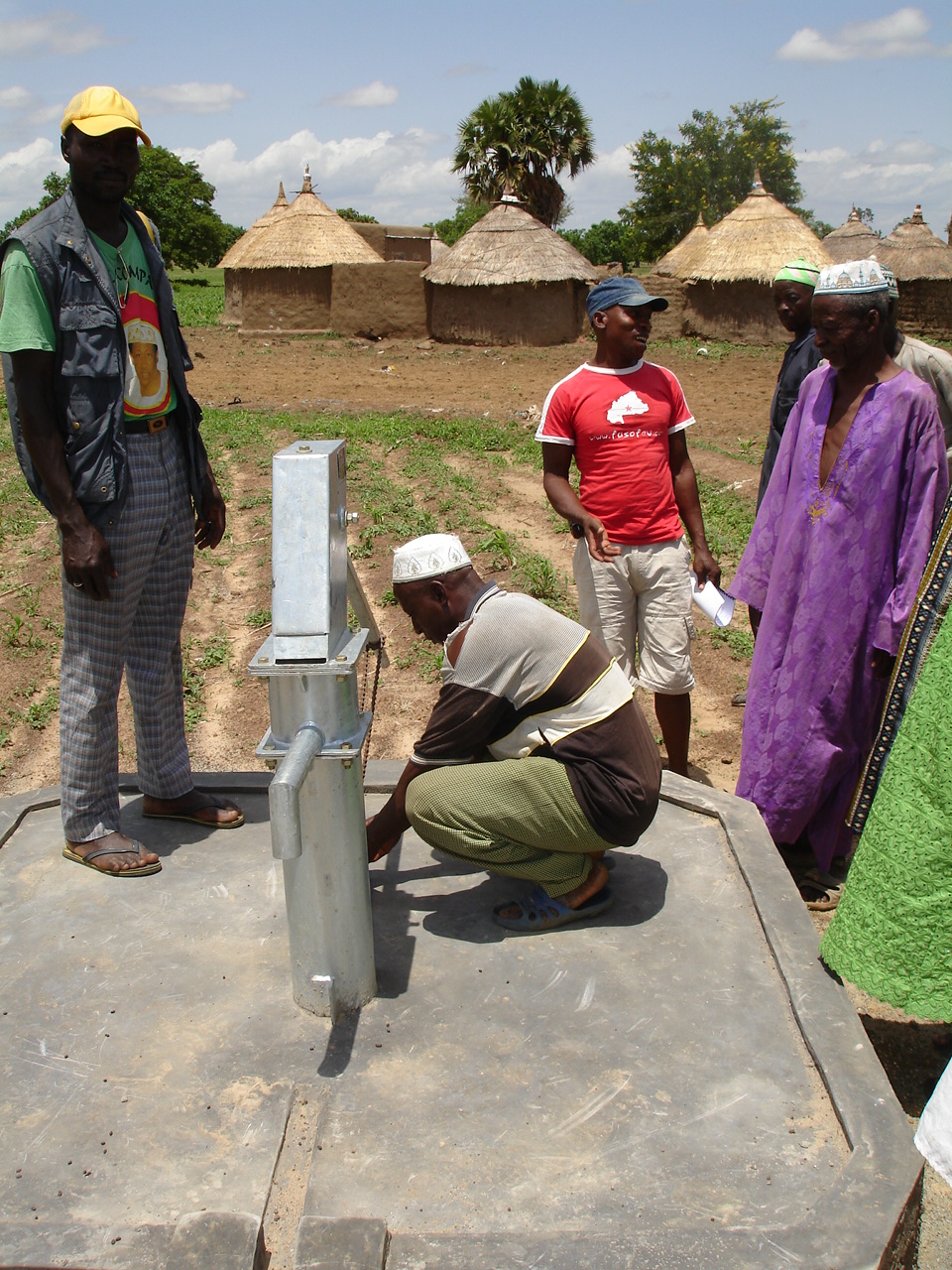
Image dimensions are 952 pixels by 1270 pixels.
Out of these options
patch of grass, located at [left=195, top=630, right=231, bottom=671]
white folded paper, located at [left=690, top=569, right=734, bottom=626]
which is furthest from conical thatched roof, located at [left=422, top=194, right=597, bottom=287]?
white folded paper, located at [left=690, top=569, right=734, bottom=626]

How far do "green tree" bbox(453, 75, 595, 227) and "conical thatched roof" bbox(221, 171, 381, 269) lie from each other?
9.44 meters

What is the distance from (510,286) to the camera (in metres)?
18.0

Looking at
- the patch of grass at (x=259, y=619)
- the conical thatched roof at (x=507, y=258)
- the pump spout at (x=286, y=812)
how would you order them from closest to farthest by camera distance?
1. the pump spout at (x=286, y=812)
2. the patch of grass at (x=259, y=619)
3. the conical thatched roof at (x=507, y=258)

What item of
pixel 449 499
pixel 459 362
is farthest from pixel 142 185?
pixel 449 499

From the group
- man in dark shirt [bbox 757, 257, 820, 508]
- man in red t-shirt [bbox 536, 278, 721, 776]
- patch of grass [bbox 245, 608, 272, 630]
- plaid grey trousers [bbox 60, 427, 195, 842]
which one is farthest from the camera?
patch of grass [bbox 245, 608, 272, 630]

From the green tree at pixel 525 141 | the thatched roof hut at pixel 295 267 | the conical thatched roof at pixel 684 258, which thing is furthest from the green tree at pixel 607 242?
the thatched roof hut at pixel 295 267

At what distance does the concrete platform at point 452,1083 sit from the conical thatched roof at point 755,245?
17.1 m

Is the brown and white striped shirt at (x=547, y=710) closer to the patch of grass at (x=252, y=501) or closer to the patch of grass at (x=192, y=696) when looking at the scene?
the patch of grass at (x=192, y=696)

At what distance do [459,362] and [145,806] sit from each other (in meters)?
14.4

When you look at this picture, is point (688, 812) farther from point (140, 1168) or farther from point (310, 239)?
point (310, 239)

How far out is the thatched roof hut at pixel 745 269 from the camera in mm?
18156

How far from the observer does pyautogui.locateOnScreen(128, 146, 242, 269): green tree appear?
44.5 m

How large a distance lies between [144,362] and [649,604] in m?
1.84

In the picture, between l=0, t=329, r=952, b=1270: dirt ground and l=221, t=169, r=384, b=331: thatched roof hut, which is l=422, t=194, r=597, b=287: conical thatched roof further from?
l=0, t=329, r=952, b=1270: dirt ground
